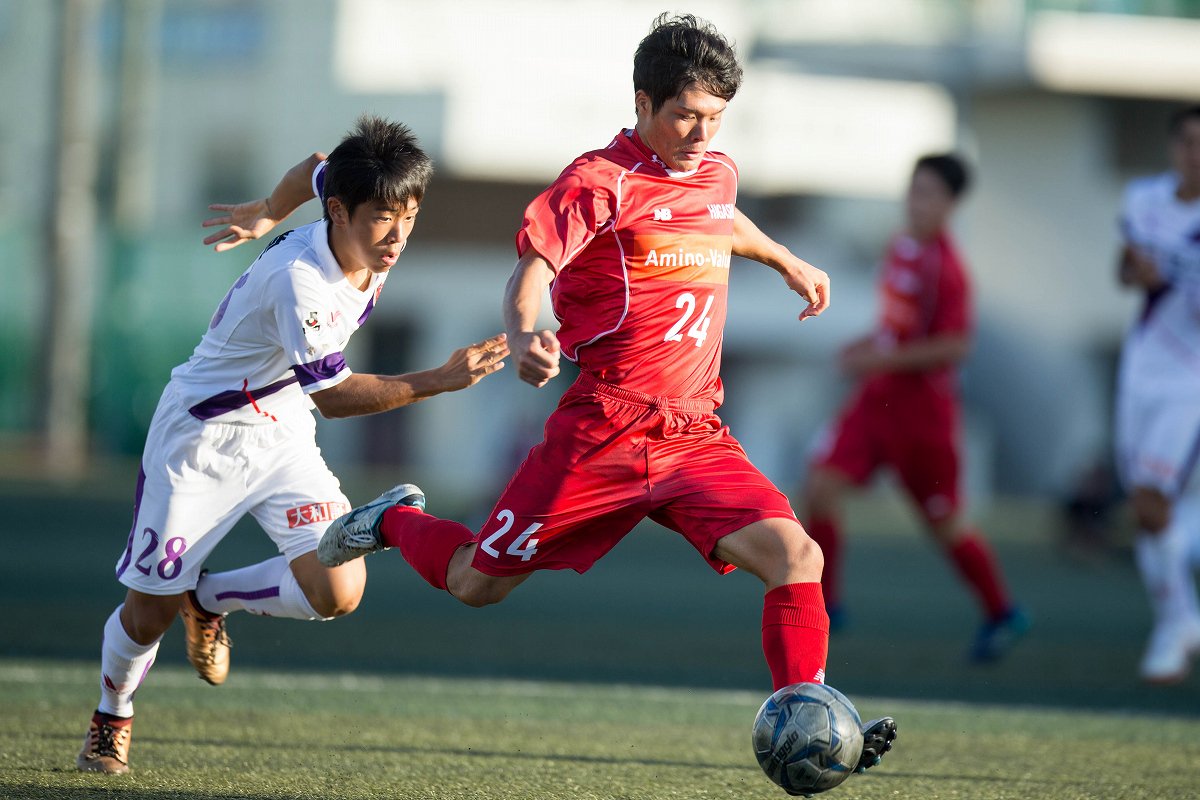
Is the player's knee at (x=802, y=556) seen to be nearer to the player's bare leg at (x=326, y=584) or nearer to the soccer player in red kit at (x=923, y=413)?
the player's bare leg at (x=326, y=584)

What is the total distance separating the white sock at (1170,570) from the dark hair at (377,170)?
15.0 feet

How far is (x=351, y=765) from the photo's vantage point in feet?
16.6

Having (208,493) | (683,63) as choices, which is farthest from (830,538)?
(683,63)

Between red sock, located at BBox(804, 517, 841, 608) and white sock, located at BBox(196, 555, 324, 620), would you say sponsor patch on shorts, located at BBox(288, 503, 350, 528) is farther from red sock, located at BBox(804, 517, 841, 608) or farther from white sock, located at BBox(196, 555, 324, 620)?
red sock, located at BBox(804, 517, 841, 608)

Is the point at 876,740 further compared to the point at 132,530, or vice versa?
the point at 132,530

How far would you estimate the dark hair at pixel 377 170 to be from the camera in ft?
15.2

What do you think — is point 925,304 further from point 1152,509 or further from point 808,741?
point 808,741

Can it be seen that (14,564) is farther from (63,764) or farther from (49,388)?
(49,388)

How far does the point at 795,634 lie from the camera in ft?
14.4

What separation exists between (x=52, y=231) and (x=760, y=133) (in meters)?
16.6

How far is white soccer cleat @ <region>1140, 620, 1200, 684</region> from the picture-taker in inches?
297

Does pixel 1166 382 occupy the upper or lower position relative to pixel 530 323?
lower

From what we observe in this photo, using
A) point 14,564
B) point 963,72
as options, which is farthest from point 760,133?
point 14,564

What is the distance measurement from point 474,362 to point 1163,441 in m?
4.37
